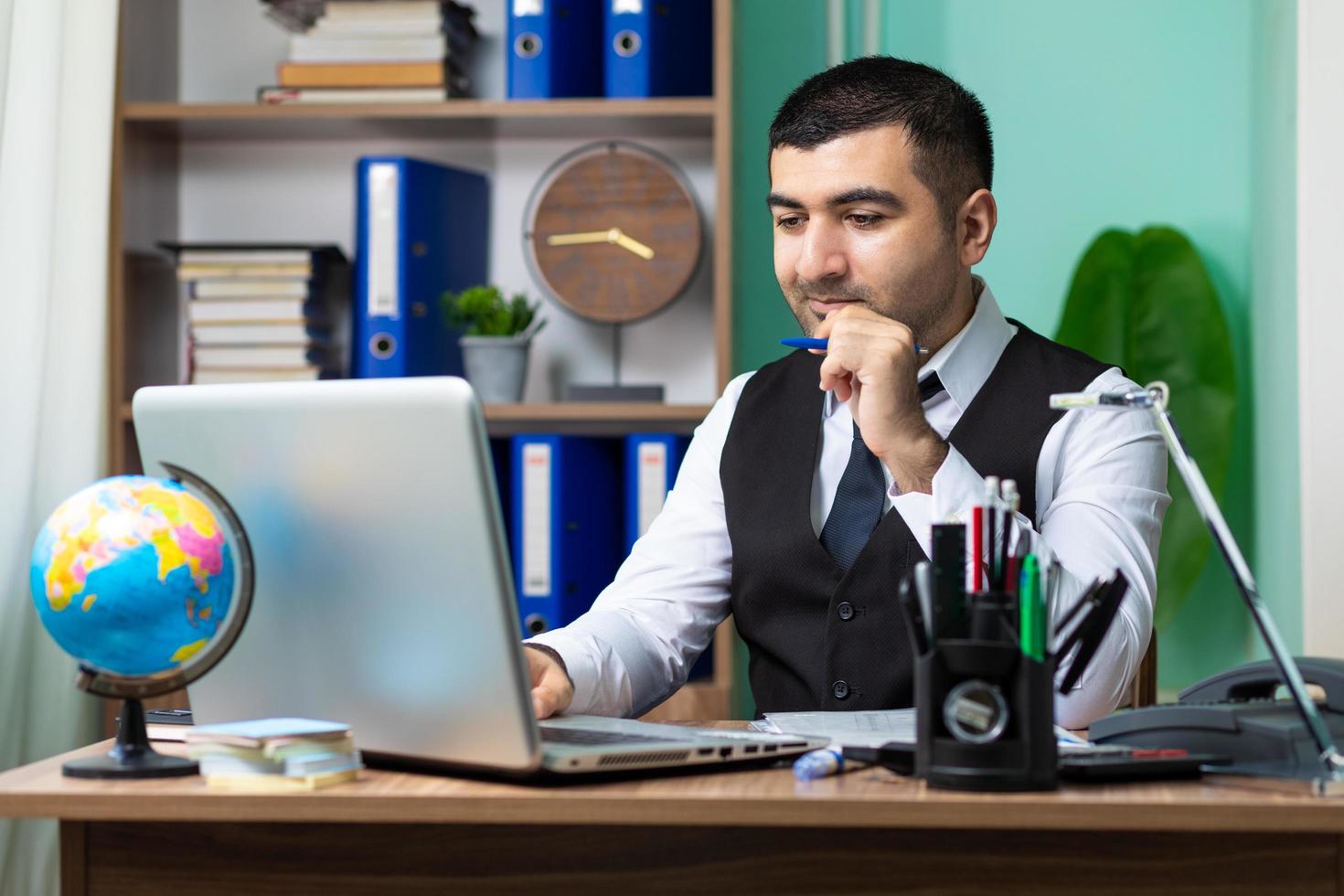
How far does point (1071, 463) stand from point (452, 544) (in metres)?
0.90

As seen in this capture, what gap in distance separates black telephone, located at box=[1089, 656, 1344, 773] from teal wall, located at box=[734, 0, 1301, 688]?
1.63 metres

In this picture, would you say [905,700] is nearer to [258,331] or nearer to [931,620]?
[931,620]

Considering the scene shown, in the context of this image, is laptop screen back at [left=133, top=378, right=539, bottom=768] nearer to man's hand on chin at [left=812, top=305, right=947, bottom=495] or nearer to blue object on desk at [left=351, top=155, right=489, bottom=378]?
man's hand on chin at [left=812, top=305, right=947, bottom=495]

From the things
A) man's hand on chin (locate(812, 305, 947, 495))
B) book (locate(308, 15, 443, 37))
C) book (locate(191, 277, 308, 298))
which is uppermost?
book (locate(308, 15, 443, 37))

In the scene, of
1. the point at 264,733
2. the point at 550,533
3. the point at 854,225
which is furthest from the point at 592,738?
the point at 550,533

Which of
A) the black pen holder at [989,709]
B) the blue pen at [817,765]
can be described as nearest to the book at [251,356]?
the blue pen at [817,765]

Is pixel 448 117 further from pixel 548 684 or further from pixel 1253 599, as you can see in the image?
pixel 1253 599

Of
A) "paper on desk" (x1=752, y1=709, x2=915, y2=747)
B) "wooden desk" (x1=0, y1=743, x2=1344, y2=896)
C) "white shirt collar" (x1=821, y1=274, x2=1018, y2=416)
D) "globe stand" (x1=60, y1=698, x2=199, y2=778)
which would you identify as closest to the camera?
"wooden desk" (x1=0, y1=743, x2=1344, y2=896)

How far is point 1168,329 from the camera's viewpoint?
2.58 meters

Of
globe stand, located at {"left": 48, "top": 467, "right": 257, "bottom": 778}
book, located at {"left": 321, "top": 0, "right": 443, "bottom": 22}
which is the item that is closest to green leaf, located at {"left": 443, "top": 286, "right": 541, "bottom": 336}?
book, located at {"left": 321, "top": 0, "right": 443, "bottom": 22}

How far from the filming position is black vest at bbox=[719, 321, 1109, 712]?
5.31 feet

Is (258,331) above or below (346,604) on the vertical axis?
above

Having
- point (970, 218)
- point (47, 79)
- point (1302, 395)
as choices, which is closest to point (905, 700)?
point (970, 218)

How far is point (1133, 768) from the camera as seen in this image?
96 cm
